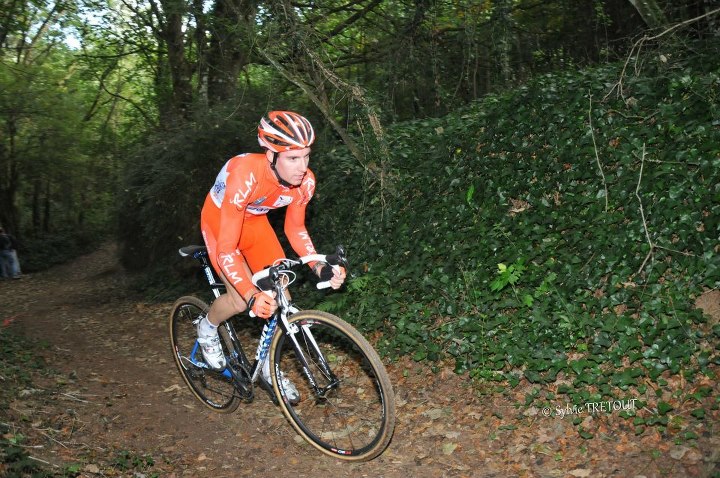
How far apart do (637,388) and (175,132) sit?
9424 mm

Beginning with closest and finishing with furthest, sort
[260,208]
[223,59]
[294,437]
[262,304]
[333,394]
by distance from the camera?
[262,304] → [333,394] → [260,208] → [294,437] → [223,59]

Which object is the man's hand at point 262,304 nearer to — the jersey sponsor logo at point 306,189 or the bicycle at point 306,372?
the bicycle at point 306,372

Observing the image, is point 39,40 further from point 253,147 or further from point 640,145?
point 640,145

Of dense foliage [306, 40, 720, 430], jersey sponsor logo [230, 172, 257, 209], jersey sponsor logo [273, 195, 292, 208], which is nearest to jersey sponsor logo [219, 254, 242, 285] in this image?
jersey sponsor logo [230, 172, 257, 209]

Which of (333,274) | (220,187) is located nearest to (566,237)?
(333,274)

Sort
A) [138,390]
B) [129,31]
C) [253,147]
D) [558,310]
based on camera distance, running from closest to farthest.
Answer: [558,310] → [138,390] → [253,147] → [129,31]

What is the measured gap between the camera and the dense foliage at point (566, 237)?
4805mm

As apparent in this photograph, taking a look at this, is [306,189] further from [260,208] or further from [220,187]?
[220,187]

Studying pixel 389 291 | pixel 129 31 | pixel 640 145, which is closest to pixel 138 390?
pixel 389 291

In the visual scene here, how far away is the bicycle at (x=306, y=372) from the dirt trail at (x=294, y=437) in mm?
216

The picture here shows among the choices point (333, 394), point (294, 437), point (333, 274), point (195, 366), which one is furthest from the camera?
point (195, 366)

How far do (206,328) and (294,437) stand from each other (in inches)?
49.8

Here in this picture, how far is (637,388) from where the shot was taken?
4.56m

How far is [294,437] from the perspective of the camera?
5.29 metres
